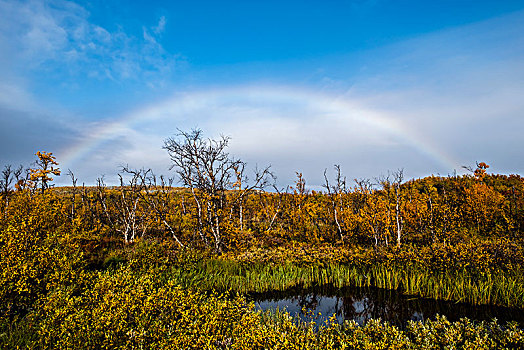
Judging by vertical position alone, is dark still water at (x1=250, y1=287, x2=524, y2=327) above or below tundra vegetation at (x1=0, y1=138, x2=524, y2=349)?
below

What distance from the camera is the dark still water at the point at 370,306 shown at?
7.36 metres

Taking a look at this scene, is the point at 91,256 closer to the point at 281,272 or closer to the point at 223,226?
the point at 223,226

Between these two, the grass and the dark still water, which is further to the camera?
the grass

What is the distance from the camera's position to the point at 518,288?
286 inches

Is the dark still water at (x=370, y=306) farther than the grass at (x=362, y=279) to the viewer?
No

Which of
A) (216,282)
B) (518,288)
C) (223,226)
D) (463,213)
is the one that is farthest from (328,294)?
(463,213)

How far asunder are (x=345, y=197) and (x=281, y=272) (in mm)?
17428

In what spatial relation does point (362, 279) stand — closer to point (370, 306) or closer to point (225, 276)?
point (370, 306)

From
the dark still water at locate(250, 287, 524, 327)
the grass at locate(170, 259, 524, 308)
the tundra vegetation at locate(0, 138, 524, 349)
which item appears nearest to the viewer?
the tundra vegetation at locate(0, 138, 524, 349)

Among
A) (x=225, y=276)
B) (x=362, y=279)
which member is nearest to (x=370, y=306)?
(x=362, y=279)

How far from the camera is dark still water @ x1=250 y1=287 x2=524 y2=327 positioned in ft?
24.2

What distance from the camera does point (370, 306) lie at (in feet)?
28.2

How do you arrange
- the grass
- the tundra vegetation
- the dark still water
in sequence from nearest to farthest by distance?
the tundra vegetation, the dark still water, the grass

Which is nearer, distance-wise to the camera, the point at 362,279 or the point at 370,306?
the point at 370,306
